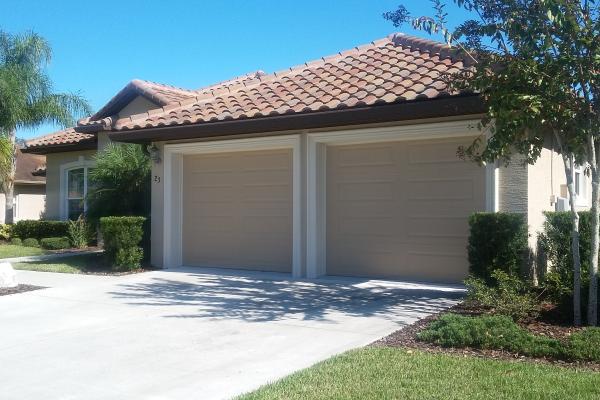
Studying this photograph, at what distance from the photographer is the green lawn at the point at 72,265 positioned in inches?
531

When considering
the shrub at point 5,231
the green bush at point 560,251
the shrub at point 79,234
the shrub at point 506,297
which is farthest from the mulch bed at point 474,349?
the shrub at point 5,231

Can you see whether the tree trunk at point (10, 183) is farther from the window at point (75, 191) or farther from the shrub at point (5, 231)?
the window at point (75, 191)

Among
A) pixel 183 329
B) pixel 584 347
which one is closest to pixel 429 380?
pixel 584 347

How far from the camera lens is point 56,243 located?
62.0 ft

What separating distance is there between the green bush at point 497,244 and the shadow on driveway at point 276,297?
746 mm

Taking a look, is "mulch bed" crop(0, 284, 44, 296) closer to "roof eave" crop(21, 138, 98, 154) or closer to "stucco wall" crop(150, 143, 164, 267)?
"stucco wall" crop(150, 143, 164, 267)

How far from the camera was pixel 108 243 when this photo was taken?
43.7 ft

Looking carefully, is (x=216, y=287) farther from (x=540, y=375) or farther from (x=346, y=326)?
(x=540, y=375)

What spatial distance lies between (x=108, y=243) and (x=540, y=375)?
32.9 feet

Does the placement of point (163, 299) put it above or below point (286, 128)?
below

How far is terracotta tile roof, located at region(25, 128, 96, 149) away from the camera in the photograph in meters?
20.2

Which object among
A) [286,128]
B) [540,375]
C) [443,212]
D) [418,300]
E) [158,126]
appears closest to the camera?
[540,375]

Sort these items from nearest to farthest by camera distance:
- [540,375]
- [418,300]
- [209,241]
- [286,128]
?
[540,375] < [418,300] < [286,128] < [209,241]

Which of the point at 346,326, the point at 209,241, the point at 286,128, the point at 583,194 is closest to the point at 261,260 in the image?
the point at 209,241
